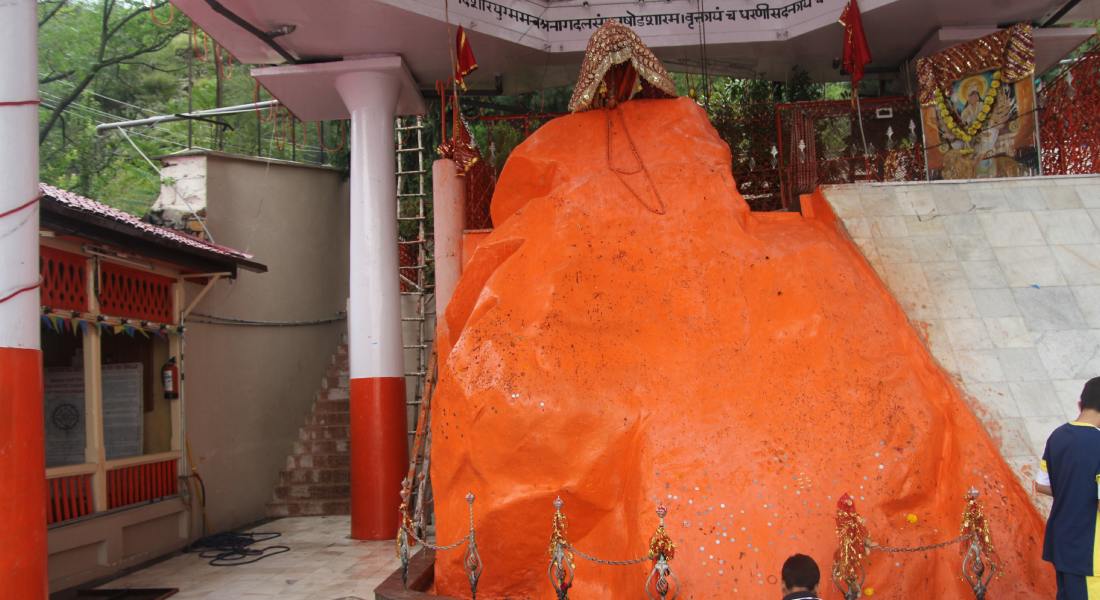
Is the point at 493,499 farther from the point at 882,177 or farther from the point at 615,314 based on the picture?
the point at 882,177

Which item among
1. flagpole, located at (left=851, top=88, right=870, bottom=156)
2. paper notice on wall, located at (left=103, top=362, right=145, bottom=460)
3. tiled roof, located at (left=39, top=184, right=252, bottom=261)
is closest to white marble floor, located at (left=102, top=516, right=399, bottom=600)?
paper notice on wall, located at (left=103, top=362, right=145, bottom=460)

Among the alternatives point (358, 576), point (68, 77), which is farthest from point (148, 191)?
point (358, 576)

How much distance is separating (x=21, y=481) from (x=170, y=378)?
13.7ft

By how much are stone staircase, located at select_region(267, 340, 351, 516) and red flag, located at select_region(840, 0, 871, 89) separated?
837 cm

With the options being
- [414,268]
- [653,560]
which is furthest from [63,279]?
[653,560]

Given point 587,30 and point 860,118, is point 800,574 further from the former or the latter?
point 587,30

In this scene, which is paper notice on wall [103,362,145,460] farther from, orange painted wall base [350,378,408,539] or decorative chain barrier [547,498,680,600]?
decorative chain barrier [547,498,680,600]

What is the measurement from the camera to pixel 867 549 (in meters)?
4.83

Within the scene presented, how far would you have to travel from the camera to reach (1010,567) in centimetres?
516

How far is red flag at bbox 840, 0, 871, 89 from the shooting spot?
965cm

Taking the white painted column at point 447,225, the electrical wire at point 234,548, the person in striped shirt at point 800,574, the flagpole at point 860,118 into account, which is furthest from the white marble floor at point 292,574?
the flagpole at point 860,118

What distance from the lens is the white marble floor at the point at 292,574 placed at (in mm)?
7340

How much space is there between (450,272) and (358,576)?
3094 millimetres

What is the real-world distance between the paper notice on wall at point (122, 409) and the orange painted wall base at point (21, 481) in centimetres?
375
